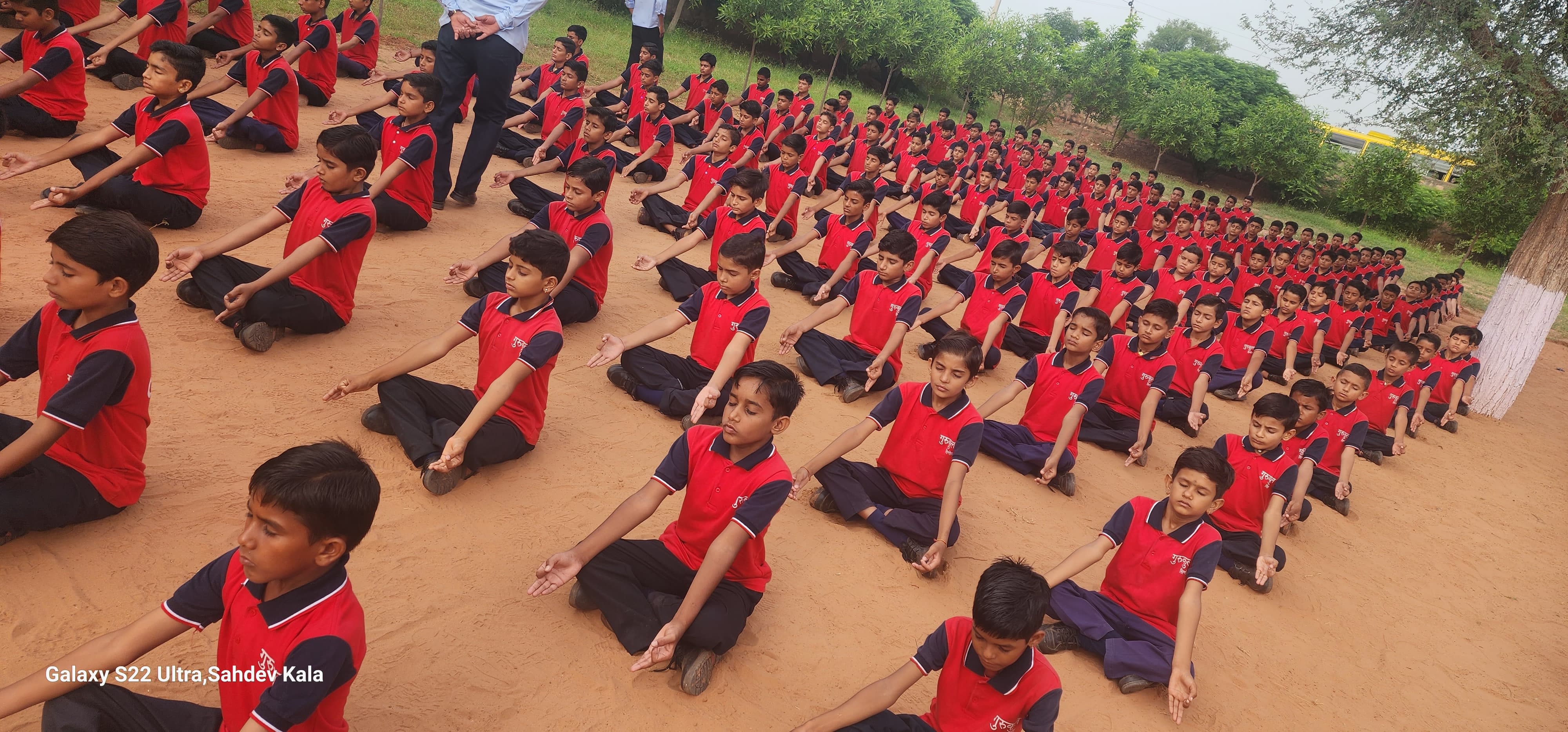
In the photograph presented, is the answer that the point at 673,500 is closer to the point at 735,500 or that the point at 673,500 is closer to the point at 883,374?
the point at 735,500

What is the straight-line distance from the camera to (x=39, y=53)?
7.21 m

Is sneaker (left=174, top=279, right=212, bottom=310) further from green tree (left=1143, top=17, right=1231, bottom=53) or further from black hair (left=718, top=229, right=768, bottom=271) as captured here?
green tree (left=1143, top=17, right=1231, bottom=53)

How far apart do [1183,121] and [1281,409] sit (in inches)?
1035

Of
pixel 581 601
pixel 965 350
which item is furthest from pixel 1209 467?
pixel 581 601

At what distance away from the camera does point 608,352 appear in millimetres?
4477

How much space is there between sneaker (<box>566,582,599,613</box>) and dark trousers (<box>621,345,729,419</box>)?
188 cm

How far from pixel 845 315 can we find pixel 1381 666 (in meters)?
4.74

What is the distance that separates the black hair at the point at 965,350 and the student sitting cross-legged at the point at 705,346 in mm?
1146

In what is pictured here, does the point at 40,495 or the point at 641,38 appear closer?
the point at 40,495

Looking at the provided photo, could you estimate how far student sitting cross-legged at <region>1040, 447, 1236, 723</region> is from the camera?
3.84 m

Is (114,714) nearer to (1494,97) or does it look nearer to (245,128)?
(245,128)

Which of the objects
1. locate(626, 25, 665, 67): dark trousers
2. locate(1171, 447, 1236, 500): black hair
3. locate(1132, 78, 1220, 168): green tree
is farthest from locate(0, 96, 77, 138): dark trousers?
locate(1132, 78, 1220, 168): green tree

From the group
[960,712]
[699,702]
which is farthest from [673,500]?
[960,712]

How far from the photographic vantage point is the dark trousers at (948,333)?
7489 mm
